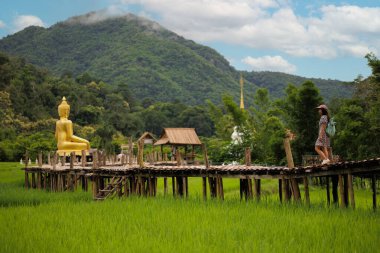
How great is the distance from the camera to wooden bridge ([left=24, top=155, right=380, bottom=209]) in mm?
12672

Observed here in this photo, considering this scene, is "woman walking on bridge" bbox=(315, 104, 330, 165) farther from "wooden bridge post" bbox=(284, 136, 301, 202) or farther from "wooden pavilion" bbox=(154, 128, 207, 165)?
"wooden pavilion" bbox=(154, 128, 207, 165)

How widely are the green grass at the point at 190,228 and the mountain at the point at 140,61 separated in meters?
82.1

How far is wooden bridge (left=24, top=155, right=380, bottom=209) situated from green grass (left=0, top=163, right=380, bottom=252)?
78 cm

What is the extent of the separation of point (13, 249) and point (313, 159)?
52.8 feet

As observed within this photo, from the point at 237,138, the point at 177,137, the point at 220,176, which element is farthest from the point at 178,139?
the point at 220,176

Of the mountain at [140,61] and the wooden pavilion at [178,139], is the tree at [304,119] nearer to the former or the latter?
the wooden pavilion at [178,139]

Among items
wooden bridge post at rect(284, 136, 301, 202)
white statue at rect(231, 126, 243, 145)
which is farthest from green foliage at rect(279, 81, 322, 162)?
wooden bridge post at rect(284, 136, 301, 202)

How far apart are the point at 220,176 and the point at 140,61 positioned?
3680 inches

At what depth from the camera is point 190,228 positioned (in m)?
10.7

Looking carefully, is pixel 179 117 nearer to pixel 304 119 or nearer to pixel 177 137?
pixel 177 137

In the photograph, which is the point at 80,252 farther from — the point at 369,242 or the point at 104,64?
the point at 104,64

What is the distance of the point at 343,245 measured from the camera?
872 centimetres

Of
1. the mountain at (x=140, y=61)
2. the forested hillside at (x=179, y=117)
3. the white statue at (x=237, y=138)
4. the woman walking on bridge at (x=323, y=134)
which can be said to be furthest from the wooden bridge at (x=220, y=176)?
the mountain at (x=140, y=61)

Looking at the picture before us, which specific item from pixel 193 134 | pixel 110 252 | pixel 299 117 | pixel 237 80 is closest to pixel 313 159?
pixel 299 117
